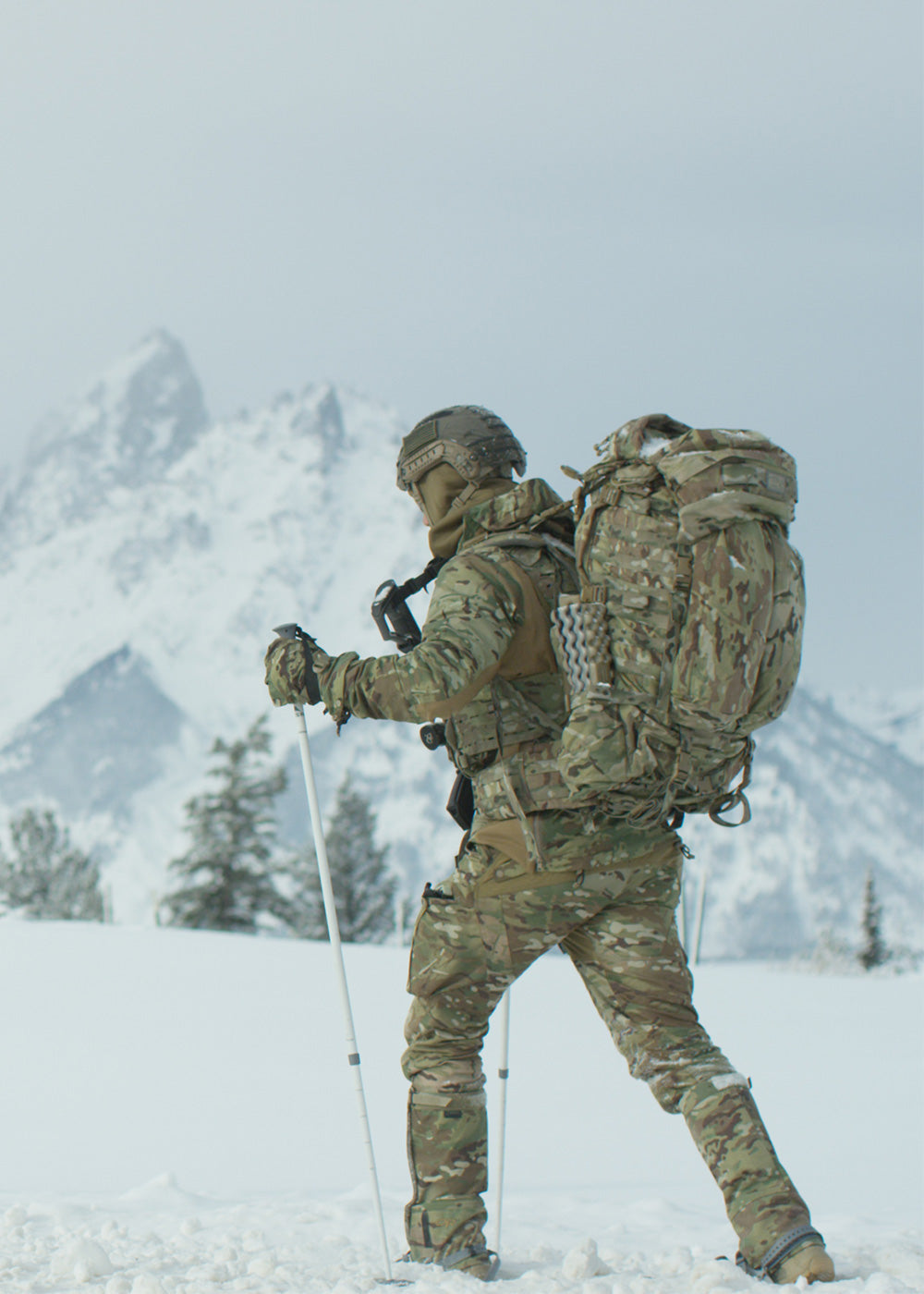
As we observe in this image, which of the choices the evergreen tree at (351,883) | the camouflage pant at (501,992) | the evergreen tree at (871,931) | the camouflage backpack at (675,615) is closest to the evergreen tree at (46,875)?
the evergreen tree at (351,883)

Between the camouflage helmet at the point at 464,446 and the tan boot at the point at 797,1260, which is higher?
the camouflage helmet at the point at 464,446

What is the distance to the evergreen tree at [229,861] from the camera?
34.0 metres

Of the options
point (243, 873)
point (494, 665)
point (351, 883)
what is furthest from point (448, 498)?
point (351, 883)

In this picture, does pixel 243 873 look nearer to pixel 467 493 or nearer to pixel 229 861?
pixel 229 861

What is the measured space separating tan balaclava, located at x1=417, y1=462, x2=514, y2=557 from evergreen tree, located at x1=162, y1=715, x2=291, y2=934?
97.2 feet

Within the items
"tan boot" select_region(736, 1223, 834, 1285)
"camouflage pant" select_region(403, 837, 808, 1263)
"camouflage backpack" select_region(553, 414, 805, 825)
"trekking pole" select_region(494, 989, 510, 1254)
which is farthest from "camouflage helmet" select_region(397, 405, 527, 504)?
"tan boot" select_region(736, 1223, 834, 1285)

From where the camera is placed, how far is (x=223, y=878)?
34344 millimetres

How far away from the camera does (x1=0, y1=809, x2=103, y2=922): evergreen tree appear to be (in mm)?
36125

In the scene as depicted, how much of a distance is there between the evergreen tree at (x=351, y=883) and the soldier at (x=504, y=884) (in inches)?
1235

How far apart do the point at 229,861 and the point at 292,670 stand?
102 ft

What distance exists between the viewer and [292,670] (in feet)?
13.9

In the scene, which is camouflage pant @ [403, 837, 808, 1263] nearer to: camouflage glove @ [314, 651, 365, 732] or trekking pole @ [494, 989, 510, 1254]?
trekking pole @ [494, 989, 510, 1254]

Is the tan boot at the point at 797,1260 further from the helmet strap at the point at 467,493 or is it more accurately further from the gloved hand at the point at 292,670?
the helmet strap at the point at 467,493

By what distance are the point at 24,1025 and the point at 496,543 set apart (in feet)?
20.4
